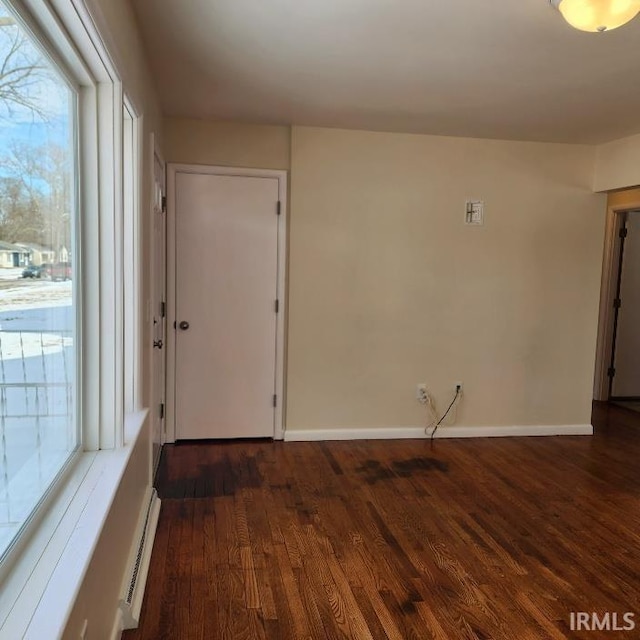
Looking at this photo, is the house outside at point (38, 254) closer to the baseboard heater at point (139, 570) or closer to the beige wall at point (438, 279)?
the baseboard heater at point (139, 570)

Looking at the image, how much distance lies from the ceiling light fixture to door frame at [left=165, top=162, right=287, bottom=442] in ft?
7.68

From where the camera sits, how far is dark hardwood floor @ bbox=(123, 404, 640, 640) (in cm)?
204

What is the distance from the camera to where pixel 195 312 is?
3.89 m

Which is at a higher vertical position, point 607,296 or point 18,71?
point 18,71

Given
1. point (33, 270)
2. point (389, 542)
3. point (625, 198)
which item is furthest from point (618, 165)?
point (33, 270)

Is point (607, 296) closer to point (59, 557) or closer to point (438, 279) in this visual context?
point (438, 279)

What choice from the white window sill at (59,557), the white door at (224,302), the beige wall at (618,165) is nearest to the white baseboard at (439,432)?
the white door at (224,302)

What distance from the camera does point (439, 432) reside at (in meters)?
4.23

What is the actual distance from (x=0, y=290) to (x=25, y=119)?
0.45 metres

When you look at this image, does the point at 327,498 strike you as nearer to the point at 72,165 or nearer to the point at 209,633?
the point at 209,633

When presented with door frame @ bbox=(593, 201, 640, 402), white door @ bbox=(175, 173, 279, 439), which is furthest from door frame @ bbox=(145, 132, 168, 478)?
door frame @ bbox=(593, 201, 640, 402)

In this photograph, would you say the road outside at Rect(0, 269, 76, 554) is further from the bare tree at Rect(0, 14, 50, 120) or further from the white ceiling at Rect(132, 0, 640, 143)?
the white ceiling at Rect(132, 0, 640, 143)

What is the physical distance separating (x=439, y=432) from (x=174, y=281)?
237 cm

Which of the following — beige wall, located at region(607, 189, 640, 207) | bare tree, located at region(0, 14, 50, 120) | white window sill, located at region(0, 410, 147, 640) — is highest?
beige wall, located at region(607, 189, 640, 207)
